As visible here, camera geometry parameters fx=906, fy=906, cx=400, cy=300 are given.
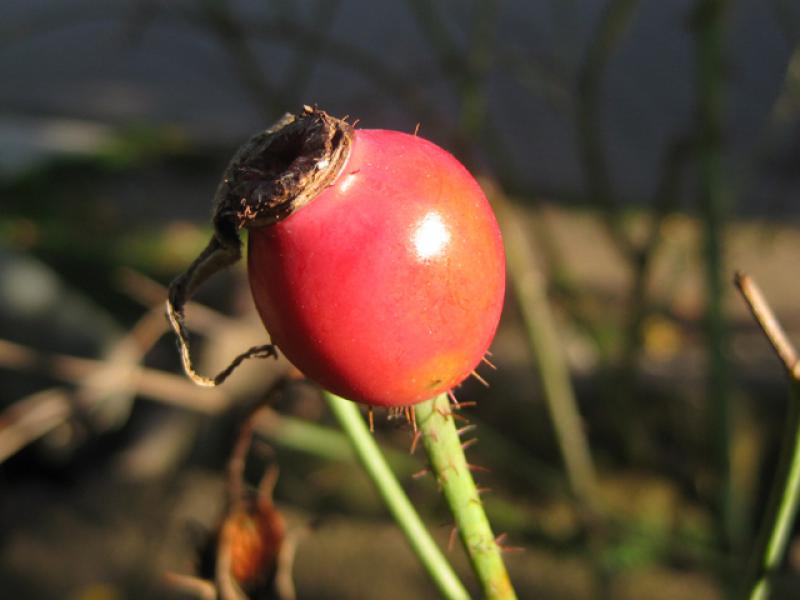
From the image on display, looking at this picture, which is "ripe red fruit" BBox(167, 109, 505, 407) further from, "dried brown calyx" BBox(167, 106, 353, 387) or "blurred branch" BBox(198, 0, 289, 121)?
"blurred branch" BBox(198, 0, 289, 121)

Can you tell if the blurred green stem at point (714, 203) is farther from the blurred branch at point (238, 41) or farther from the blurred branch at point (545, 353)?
the blurred branch at point (238, 41)

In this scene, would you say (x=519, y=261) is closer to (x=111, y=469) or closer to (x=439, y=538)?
(x=439, y=538)

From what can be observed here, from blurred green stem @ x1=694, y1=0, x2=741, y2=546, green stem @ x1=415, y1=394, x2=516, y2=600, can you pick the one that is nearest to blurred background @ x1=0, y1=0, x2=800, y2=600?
blurred green stem @ x1=694, y1=0, x2=741, y2=546

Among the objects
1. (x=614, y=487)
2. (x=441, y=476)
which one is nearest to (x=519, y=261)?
(x=614, y=487)

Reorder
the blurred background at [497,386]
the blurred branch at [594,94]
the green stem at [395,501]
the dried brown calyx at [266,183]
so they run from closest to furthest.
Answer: the dried brown calyx at [266,183]
the green stem at [395,501]
the blurred background at [497,386]
the blurred branch at [594,94]

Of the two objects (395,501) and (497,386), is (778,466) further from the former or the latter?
(497,386)

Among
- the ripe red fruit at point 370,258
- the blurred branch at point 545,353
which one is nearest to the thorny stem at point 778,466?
the ripe red fruit at point 370,258

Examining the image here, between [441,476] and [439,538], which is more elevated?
[441,476]
